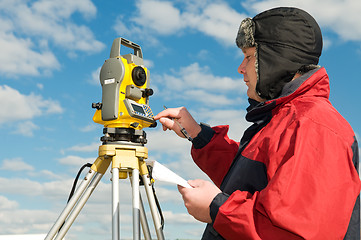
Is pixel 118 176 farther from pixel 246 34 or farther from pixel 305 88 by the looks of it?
pixel 305 88

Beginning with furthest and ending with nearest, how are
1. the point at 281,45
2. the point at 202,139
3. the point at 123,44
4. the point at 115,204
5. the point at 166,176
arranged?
the point at 123,44, the point at 202,139, the point at 115,204, the point at 281,45, the point at 166,176

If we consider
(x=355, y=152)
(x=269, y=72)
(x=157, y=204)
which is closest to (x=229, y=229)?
(x=355, y=152)

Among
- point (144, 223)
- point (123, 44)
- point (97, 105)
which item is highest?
point (123, 44)

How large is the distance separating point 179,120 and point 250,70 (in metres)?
1.01

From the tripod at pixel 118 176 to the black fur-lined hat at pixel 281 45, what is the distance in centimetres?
128

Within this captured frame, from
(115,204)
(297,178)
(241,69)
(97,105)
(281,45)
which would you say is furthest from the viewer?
(97,105)

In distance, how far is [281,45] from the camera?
2.08m

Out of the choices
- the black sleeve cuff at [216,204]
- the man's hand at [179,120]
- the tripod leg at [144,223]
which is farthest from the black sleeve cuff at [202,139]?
the black sleeve cuff at [216,204]

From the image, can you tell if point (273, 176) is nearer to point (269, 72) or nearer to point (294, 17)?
point (269, 72)

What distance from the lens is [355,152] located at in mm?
1894

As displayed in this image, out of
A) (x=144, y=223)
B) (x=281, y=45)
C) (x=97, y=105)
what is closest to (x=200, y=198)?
(x=281, y=45)

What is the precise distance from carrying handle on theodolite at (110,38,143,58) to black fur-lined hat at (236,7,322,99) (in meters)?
1.52

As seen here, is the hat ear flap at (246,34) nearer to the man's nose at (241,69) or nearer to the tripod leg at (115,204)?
the man's nose at (241,69)

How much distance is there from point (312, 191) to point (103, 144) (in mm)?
1955
